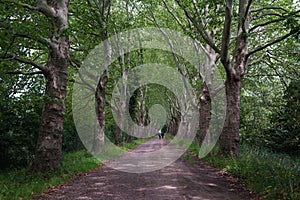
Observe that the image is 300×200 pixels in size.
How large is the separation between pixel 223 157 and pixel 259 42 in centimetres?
859

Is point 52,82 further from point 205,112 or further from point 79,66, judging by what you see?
point 205,112

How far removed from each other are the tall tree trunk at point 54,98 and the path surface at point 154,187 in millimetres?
1123

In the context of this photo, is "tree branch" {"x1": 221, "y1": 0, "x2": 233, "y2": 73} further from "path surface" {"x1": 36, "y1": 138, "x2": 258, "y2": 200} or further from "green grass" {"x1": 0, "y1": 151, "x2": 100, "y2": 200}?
"green grass" {"x1": 0, "y1": 151, "x2": 100, "y2": 200}

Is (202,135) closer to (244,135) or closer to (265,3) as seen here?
(244,135)

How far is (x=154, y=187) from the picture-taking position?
23.8 feet

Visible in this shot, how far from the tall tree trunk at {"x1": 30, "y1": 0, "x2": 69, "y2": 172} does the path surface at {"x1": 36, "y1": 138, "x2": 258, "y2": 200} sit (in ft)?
3.68

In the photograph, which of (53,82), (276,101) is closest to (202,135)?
(276,101)

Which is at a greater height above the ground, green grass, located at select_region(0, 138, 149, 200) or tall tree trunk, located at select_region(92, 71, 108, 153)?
tall tree trunk, located at select_region(92, 71, 108, 153)

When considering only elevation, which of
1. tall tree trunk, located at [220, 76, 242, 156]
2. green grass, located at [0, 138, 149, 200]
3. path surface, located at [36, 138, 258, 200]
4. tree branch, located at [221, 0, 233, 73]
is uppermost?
tree branch, located at [221, 0, 233, 73]

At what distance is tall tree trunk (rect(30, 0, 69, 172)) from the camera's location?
8336 millimetres

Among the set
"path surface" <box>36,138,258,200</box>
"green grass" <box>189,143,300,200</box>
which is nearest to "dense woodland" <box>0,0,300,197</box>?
"path surface" <box>36,138,258,200</box>

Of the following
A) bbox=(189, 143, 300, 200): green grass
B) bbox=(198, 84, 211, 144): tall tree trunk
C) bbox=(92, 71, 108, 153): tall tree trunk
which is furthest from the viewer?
bbox=(198, 84, 211, 144): tall tree trunk

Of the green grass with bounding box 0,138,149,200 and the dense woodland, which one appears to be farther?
Result: the dense woodland

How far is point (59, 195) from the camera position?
6.38 m
